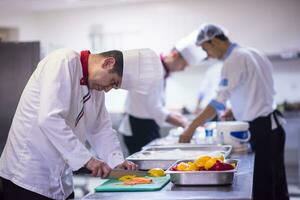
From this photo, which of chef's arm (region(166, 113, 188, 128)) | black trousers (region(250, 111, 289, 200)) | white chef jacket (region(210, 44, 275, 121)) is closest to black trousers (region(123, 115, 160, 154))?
chef's arm (region(166, 113, 188, 128))

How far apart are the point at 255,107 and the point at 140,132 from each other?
971 mm

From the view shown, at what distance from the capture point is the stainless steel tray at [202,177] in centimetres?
169

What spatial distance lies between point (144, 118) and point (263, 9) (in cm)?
287

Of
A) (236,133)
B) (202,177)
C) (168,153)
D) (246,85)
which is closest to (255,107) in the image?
(246,85)

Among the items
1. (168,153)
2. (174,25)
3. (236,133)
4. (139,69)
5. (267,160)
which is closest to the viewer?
(139,69)

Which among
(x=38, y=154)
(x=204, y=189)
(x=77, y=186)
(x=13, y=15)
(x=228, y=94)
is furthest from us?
(x=13, y=15)

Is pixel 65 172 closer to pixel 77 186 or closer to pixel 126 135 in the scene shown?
pixel 126 135

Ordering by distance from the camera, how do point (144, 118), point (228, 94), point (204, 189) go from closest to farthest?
point (204, 189), point (228, 94), point (144, 118)

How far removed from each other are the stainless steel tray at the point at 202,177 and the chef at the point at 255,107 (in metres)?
1.14

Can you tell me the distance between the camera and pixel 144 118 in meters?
3.50

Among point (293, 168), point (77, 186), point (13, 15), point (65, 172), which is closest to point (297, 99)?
point (293, 168)

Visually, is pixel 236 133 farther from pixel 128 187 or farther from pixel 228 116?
pixel 128 187

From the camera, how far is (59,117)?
1.71 m

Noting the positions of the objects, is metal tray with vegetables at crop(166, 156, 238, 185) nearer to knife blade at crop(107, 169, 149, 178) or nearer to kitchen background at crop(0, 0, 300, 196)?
knife blade at crop(107, 169, 149, 178)
